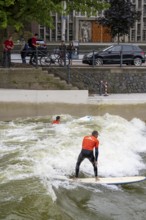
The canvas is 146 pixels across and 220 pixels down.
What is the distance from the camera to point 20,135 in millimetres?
19328

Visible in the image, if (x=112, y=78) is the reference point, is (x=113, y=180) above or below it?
below

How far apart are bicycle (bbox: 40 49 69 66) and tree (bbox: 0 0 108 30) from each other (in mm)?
1760

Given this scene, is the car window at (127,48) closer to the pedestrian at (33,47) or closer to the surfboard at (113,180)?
the pedestrian at (33,47)

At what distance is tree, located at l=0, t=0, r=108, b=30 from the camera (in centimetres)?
2267

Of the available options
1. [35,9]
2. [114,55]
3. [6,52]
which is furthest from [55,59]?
[114,55]

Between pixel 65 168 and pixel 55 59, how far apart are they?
39.3 ft

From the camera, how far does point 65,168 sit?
14.9m

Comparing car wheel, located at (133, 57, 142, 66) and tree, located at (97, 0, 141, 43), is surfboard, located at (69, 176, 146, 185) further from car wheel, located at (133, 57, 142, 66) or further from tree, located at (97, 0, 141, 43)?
tree, located at (97, 0, 141, 43)

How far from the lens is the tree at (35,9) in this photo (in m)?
22.7

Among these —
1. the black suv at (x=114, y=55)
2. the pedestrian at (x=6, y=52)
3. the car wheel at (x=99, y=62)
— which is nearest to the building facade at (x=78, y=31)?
the black suv at (x=114, y=55)

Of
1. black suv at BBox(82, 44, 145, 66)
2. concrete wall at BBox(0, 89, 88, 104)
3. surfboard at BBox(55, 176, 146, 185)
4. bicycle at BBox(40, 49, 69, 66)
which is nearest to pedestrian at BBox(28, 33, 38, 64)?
bicycle at BBox(40, 49, 69, 66)

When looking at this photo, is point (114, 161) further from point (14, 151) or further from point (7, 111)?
point (7, 111)

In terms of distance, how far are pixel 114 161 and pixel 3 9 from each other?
36.9 ft

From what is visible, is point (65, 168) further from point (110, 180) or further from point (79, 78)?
point (79, 78)
